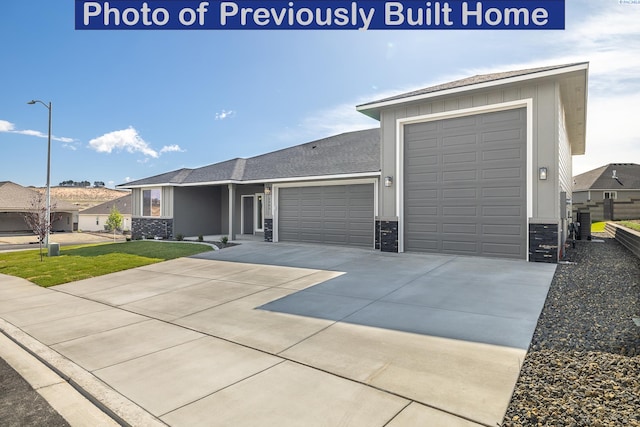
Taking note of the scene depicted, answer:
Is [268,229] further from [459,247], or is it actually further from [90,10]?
[90,10]

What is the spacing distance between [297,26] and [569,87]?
26.6 ft

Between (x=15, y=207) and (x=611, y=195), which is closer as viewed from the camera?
(x=611, y=195)

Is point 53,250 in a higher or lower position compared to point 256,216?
lower

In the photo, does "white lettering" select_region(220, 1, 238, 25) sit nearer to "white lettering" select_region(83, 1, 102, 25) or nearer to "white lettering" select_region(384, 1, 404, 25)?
"white lettering" select_region(83, 1, 102, 25)

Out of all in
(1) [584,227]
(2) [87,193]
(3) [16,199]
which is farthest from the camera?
(2) [87,193]

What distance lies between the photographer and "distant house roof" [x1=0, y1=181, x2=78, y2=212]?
110 ft

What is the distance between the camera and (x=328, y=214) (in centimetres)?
1465

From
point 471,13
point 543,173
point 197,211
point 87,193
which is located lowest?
point 197,211

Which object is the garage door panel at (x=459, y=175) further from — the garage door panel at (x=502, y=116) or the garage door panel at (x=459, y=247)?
the garage door panel at (x=459, y=247)

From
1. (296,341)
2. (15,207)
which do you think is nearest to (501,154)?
(296,341)

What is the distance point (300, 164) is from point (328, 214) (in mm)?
3330

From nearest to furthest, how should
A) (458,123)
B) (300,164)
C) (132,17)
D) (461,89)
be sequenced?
(132,17), (461,89), (458,123), (300,164)

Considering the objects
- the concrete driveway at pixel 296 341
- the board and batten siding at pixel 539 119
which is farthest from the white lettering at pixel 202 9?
the board and batten siding at pixel 539 119

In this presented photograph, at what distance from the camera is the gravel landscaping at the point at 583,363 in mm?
2715
